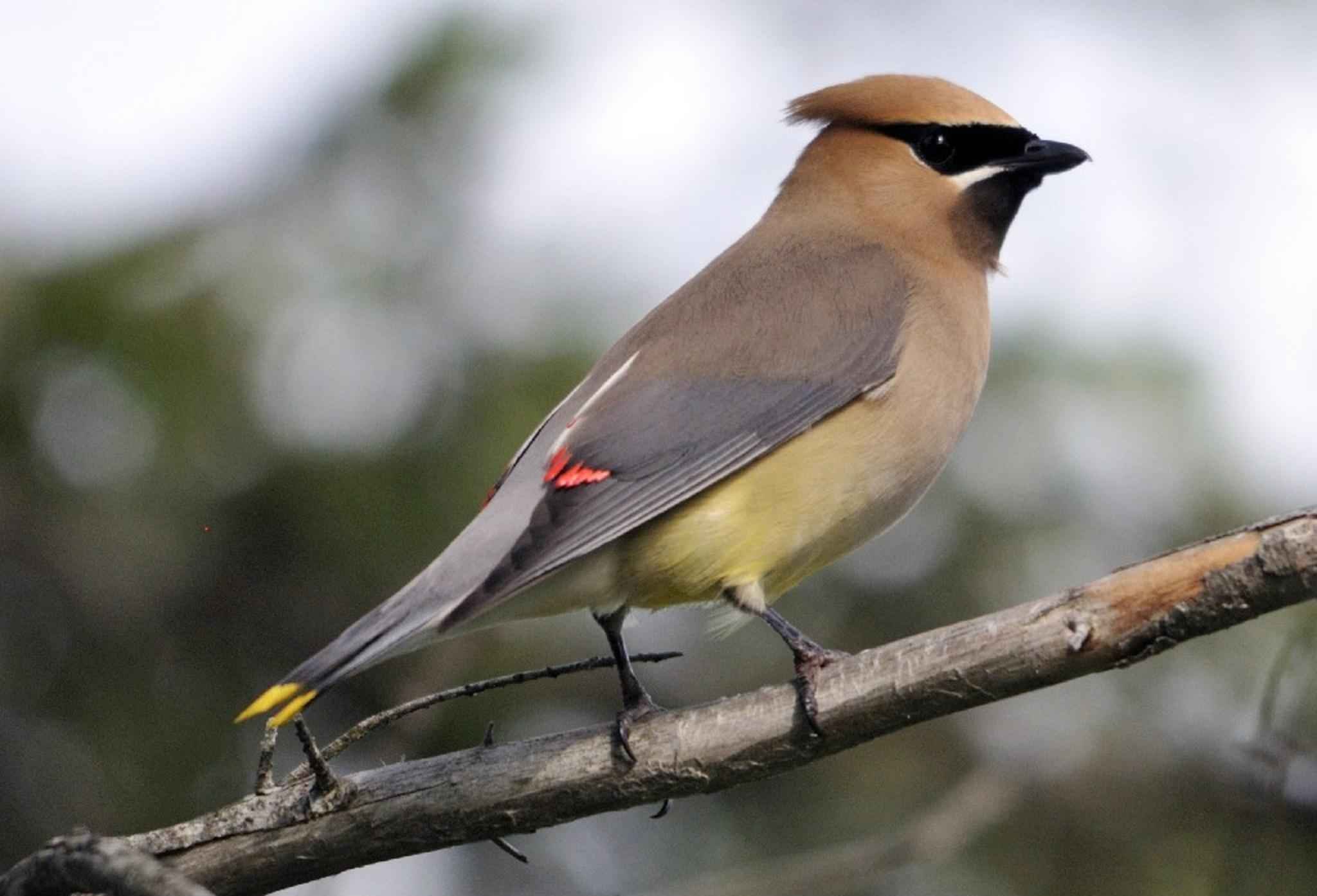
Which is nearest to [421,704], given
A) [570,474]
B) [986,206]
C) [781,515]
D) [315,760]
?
[315,760]

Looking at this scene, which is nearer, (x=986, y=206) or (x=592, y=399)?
(x=592, y=399)

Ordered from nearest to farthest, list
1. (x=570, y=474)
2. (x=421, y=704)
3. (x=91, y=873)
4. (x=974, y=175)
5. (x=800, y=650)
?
(x=91, y=873)
(x=421, y=704)
(x=800, y=650)
(x=570, y=474)
(x=974, y=175)

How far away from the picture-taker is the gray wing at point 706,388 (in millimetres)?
3791

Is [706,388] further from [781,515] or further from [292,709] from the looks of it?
[292,709]

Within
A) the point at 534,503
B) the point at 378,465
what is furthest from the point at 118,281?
the point at 534,503

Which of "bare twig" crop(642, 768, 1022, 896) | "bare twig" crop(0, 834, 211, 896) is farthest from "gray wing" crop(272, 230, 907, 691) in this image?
"bare twig" crop(642, 768, 1022, 896)

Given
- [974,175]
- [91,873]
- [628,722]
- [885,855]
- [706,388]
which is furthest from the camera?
[974,175]

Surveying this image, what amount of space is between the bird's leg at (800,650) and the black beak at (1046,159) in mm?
1355

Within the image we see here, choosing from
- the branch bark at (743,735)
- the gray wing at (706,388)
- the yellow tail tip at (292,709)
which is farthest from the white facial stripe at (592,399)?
the yellow tail tip at (292,709)

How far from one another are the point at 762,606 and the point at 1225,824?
1577 millimetres

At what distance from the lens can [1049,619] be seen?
120 inches

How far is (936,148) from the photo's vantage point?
481cm

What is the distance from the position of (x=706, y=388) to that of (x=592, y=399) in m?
0.25

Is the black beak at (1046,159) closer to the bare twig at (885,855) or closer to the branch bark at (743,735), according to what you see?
the bare twig at (885,855)
